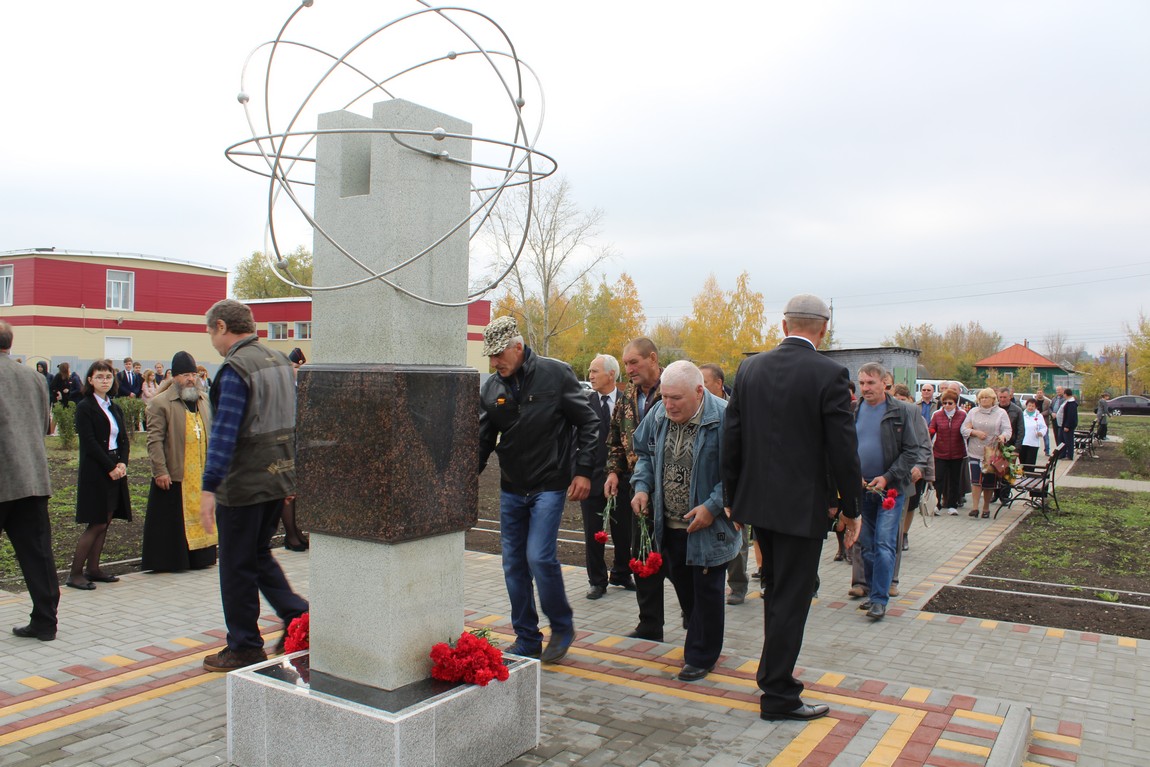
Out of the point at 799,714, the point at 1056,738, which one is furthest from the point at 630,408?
the point at 1056,738

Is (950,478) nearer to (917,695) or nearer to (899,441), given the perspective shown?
(899,441)

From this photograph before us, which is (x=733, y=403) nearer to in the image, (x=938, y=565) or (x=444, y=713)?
(x=444, y=713)

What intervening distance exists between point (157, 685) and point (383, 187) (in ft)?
10.4

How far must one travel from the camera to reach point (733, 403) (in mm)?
4984

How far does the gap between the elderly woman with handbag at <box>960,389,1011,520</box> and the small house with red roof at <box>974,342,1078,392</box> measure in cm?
7685

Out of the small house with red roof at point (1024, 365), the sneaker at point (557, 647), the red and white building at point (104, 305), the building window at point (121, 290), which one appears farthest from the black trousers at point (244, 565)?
the small house with red roof at point (1024, 365)

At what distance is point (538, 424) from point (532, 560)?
0.83m

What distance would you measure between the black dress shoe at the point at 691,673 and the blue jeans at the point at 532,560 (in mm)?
800

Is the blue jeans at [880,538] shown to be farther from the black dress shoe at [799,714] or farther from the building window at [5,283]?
the building window at [5,283]

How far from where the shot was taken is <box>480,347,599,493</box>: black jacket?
5.55 metres

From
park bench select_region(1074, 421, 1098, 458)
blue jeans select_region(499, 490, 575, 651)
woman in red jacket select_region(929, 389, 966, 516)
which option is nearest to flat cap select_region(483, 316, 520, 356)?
blue jeans select_region(499, 490, 575, 651)

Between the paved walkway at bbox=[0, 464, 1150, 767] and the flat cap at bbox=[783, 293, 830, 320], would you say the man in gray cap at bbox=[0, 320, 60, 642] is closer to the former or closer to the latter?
the paved walkway at bbox=[0, 464, 1150, 767]

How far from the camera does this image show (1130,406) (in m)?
54.6

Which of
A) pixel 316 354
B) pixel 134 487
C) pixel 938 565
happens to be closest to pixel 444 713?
pixel 316 354
